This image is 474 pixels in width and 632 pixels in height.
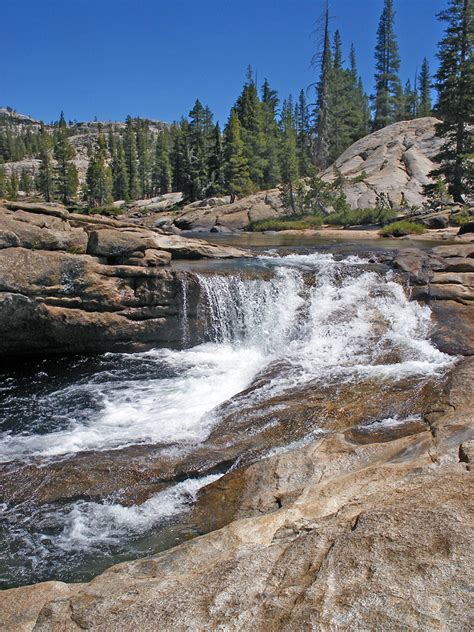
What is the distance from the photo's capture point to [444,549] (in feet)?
10.8

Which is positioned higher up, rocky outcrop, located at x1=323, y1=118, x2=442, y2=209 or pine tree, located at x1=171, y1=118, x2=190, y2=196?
pine tree, located at x1=171, y1=118, x2=190, y2=196

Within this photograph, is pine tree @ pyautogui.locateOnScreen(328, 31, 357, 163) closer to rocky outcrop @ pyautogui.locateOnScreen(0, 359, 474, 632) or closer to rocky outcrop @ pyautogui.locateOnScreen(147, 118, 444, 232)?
rocky outcrop @ pyautogui.locateOnScreen(147, 118, 444, 232)

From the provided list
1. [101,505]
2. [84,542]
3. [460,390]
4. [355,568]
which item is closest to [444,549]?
[355,568]

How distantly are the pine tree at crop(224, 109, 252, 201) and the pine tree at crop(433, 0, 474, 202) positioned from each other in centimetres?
2502

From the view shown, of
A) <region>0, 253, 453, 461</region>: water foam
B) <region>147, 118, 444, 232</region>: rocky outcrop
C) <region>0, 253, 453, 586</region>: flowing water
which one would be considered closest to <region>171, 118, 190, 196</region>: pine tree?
<region>147, 118, 444, 232</region>: rocky outcrop

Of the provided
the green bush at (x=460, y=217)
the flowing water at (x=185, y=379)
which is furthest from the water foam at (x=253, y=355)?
the green bush at (x=460, y=217)

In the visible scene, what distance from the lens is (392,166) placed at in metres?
43.9

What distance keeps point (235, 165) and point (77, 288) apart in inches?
1824

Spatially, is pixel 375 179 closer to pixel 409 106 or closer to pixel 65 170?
pixel 409 106

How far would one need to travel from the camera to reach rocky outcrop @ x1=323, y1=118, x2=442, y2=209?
39.2 metres

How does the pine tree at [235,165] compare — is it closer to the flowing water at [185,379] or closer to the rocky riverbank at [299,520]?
the flowing water at [185,379]

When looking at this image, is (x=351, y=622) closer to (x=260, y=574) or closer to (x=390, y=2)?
(x=260, y=574)

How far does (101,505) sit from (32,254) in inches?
294

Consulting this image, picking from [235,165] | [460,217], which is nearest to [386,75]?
[235,165]
